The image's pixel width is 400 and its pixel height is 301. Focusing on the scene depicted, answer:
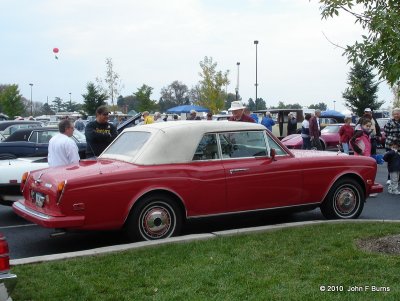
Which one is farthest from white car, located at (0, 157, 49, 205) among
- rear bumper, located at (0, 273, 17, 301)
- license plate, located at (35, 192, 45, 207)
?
rear bumper, located at (0, 273, 17, 301)

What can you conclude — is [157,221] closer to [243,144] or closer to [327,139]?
[243,144]

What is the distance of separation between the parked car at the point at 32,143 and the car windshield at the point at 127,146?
192 inches

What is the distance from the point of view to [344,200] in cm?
817

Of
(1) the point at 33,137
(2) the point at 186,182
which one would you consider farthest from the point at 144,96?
(2) the point at 186,182

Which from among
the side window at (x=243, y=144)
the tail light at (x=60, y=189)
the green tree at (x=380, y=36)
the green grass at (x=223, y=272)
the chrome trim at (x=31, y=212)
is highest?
the green tree at (x=380, y=36)

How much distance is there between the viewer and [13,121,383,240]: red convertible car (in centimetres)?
638

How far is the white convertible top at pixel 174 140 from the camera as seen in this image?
6992 mm

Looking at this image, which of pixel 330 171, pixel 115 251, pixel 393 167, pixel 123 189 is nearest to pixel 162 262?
pixel 115 251

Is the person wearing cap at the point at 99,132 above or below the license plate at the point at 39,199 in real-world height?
above

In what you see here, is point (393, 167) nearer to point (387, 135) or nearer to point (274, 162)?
point (387, 135)

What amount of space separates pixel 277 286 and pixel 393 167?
7462 millimetres

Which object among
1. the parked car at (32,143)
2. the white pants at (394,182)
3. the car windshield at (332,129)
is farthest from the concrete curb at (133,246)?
the car windshield at (332,129)

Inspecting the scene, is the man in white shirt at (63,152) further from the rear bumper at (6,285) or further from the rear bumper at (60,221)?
the rear bumper at (6,285)

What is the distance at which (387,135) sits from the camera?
38.5ft
